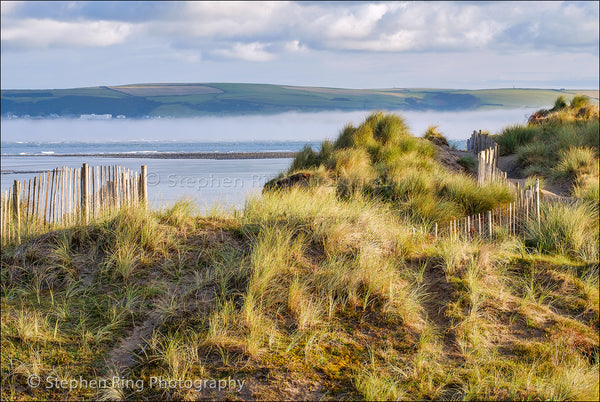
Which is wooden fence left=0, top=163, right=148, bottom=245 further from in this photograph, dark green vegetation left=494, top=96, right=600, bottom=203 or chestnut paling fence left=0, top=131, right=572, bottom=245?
dark green vegetation left=494, top=96, right=600, bottom=203

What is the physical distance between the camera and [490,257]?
20.4ft

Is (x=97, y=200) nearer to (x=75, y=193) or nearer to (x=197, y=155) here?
(x=75, y=193)

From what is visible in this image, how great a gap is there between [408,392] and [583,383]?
1304 millimetres

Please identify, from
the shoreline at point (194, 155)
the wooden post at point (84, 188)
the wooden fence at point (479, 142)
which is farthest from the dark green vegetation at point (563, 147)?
the shoreline at point (194, 155)

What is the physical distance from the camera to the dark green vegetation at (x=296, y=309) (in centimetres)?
411

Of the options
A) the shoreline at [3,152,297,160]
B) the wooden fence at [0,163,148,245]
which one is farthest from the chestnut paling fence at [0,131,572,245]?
the shoreline at [3,152,297,160]

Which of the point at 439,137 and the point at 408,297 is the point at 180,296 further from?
the point at 439,137

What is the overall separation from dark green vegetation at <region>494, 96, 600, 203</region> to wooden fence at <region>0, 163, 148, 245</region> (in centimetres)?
796

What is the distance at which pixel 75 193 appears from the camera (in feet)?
28.0

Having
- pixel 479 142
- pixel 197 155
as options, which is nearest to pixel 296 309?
pixel 479 142

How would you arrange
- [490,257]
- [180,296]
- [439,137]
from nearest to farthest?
[180,296]
[490,257]
[439,137]

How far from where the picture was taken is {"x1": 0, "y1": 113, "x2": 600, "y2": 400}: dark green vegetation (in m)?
4.11

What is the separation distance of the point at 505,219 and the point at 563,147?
8781 mm

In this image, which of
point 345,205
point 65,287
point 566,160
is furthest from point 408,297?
point 566,160
